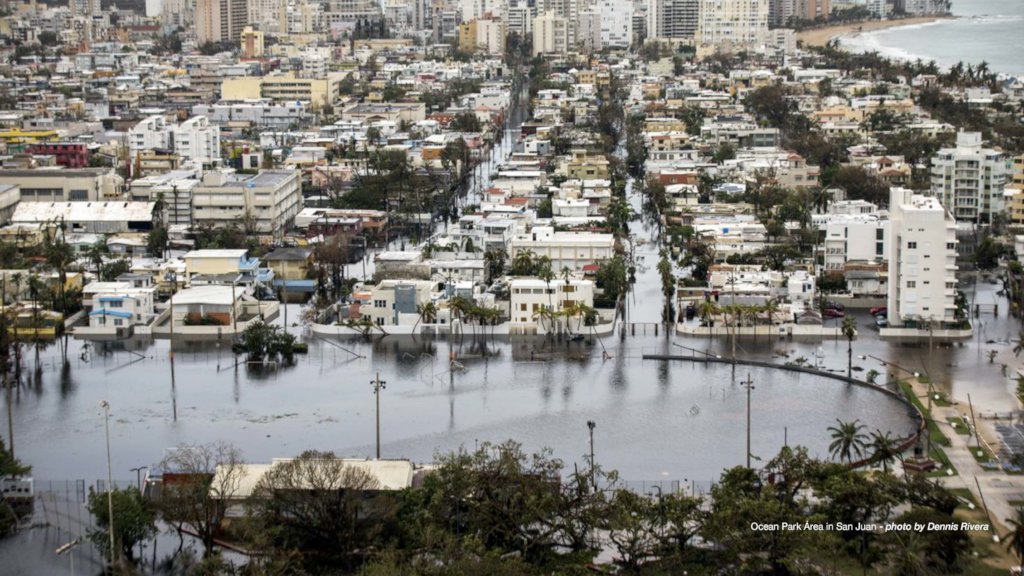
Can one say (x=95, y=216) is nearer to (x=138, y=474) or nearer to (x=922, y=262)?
(x=138, y=474)

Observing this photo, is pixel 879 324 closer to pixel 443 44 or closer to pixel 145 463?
pixel 145 463

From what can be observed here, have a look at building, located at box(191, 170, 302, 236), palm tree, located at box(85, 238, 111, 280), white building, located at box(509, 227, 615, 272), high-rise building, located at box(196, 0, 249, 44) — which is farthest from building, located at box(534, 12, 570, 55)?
white building, located at box(509, 227, 615, 272)

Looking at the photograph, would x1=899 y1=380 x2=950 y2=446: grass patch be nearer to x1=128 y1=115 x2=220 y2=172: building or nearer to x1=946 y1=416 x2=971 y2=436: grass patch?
x1=946 y1=416 x2=971 y2=436: grass patch

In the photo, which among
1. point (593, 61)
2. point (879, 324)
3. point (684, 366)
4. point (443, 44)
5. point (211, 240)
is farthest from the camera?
point (443, 44)

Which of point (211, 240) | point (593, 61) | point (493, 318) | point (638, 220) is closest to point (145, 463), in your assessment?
point (493, 318)

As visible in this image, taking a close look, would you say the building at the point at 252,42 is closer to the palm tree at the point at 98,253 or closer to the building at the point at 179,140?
the building at the point at 179,140

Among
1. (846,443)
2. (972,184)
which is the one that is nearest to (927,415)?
(846,443)
